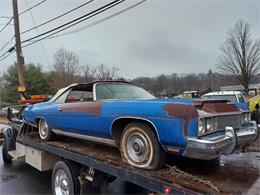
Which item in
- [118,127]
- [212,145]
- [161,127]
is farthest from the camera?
[118,127]

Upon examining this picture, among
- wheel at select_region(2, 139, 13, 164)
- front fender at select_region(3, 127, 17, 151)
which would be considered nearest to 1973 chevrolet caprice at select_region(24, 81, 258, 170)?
front fender at select_region(3, 127, 17, 151)

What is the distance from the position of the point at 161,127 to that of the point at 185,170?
27.1 inches

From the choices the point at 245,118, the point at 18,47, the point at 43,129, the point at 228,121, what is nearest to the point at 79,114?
the point at 43,129

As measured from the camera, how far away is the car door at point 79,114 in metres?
3.74

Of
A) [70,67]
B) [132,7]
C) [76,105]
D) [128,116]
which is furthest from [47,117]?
[70,67]

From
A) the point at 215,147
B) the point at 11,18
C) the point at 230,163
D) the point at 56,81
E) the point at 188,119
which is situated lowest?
the point at 230,163

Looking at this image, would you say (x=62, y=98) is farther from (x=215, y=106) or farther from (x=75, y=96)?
(x=215, y=106)

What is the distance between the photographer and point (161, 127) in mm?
2746

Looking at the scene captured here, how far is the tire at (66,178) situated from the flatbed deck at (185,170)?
17 centimetres

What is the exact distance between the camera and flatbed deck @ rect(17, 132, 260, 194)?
249 centimetres

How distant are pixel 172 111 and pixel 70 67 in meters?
38.0

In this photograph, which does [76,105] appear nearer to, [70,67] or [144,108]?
[144,108]

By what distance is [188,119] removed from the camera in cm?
258

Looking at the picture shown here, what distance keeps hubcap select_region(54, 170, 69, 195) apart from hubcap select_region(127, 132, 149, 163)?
1.55m
